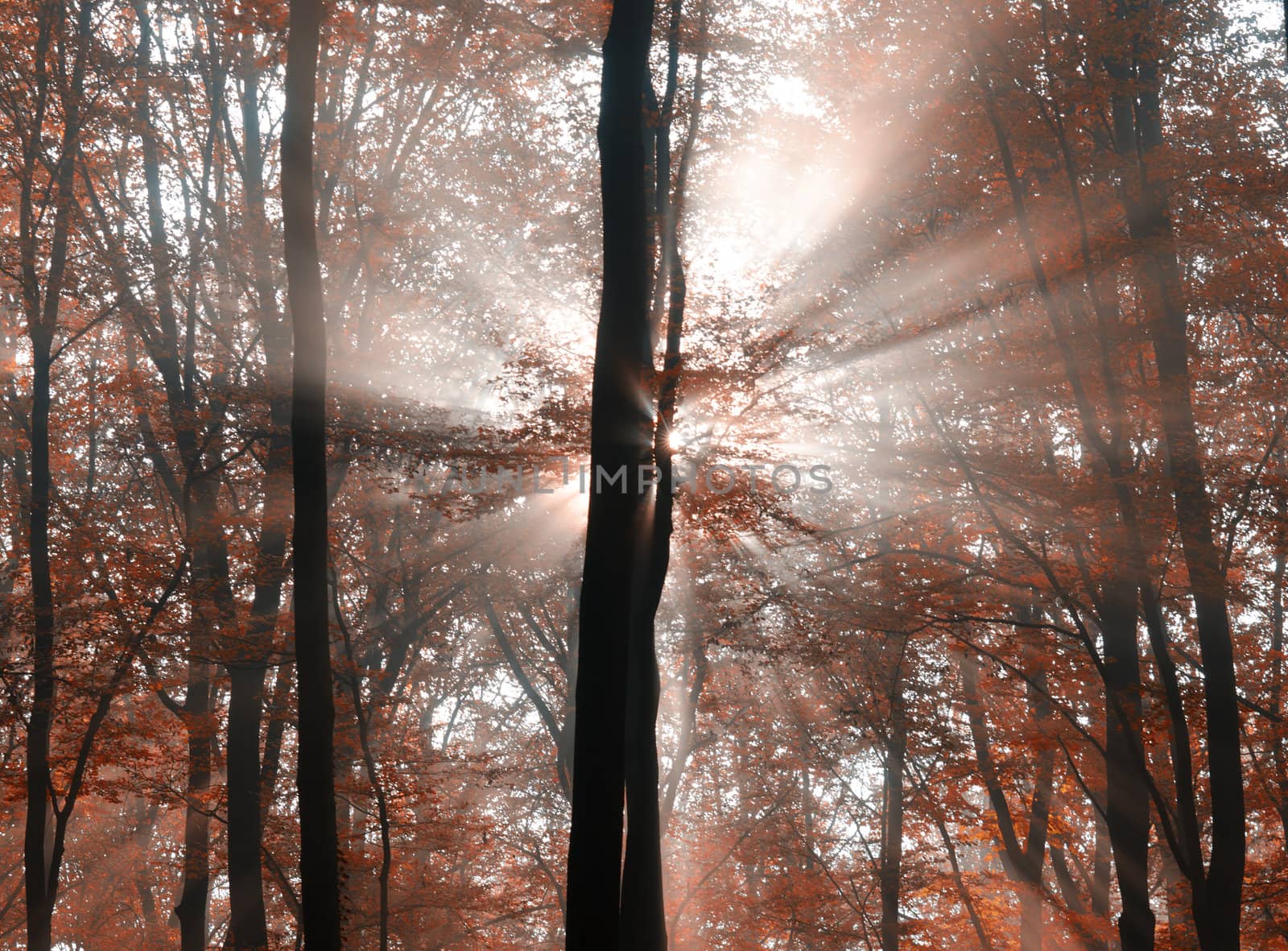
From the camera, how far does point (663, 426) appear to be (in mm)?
8875

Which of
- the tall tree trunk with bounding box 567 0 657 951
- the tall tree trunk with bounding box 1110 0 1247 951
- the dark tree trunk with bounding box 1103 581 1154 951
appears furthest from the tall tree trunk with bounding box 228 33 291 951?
the tall tree trunk with bounding box 1110 0 1247 951

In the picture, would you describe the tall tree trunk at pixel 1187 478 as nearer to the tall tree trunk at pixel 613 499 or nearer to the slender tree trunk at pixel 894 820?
the slender tree trunk at pixel 894 820

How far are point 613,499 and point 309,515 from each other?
2655 mm

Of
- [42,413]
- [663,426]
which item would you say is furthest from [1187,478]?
[42,413]

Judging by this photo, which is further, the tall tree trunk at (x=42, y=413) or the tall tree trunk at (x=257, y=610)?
the tall tree trunk at (x=257, y=610)

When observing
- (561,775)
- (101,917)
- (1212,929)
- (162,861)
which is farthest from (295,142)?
(101,917)

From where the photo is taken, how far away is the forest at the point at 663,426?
27.3 ft

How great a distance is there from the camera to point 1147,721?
27.9ft

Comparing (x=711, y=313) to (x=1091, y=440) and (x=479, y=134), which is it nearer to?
(x=1091, y=440)

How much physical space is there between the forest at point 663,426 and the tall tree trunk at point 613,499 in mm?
29

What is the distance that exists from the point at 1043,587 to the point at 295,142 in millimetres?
8395

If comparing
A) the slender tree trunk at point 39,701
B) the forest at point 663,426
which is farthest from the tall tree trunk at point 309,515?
the slender tree trunk at point 39,701

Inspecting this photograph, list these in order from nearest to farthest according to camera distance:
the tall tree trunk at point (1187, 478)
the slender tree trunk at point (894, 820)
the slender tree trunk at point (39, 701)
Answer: the tall tree trunk at point (1187, 478)
the slender tree trunk at point (39, 701)
the slender tree trunk at point (894, 820)

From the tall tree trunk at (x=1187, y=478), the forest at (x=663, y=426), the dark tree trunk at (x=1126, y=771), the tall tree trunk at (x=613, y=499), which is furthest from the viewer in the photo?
the dark tree trunk at (x=1126, y=771)
